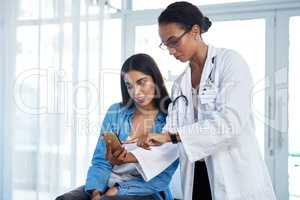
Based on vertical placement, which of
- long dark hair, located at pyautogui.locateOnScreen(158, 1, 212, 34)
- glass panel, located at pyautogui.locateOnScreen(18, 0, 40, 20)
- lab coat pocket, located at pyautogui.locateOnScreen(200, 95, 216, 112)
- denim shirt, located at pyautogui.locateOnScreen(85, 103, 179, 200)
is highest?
glass panel, located at pyautogui.locateOnScreen(18, 0, 40, 20)

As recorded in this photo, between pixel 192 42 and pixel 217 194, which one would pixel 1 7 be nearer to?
pixel 192 42

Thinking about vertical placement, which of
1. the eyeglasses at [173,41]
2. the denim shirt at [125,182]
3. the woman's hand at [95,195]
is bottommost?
the woman's hand at [95,195]

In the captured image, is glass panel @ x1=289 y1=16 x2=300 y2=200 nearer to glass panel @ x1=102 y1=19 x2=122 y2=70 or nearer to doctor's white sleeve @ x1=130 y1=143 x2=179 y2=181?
doctor's white sleeve @ x1=130 y1=143 x2=179 y2=181

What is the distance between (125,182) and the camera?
1.62 metres

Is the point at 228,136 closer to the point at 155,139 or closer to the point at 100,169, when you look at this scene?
the point at 155,139

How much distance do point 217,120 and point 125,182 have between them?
0.62 metres

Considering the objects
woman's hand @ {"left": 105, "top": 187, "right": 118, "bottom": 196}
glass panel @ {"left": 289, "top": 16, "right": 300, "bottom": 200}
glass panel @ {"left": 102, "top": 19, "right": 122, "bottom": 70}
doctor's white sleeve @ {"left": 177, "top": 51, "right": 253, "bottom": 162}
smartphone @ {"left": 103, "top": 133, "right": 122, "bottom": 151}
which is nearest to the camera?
doctor's white sleeve @ {"left": 177, "top": 51, "right": 253, "bottom": 162}

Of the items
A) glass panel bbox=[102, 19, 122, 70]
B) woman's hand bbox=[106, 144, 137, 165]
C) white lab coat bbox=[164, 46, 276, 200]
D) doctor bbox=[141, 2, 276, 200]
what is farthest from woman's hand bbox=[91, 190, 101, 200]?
glass panel bbox=[102, 19, 122, 70]

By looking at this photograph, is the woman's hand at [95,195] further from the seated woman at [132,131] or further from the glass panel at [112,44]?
the glass panel at [112,44]

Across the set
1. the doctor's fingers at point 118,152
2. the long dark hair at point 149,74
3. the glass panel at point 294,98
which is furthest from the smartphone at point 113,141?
the glass panel at point 294,98

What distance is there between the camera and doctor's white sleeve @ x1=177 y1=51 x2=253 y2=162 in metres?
1.24

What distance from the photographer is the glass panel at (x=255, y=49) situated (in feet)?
7.80

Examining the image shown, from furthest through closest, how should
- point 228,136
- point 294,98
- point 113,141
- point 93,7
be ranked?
point 93,7, point 294,98, point 113,141, point 228,136

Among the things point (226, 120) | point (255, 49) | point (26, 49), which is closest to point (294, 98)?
point (255, 49)
